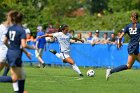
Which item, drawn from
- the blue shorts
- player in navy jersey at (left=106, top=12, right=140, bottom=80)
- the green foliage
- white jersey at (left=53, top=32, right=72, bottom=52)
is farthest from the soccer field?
the green foliage

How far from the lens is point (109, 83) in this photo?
67.4ft

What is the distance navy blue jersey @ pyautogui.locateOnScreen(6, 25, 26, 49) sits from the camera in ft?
47.3

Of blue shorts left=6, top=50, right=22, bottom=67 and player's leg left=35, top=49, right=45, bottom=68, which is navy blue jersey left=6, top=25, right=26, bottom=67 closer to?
blue shorts left=6, top=50, right=22, bottom=67

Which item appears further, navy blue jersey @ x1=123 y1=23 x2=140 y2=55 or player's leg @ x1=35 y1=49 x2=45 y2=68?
player's leg @ x1=35 y1=49 x2=45 y2=68

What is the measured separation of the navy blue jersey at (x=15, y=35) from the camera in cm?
1441

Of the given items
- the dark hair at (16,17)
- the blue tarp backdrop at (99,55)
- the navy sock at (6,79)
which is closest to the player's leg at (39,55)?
the blue tarp backdrop at (99,55)

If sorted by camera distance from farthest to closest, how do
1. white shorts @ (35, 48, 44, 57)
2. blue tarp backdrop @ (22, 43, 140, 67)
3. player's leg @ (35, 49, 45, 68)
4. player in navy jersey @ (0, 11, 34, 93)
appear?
1. blue tarp backdrop @ (22, 43, 140, 67)
2. white shorts @ (35, 48, 44, 57)
3. player's leg @ (35, 49, 45, 68)
4. player in navy jersey @ (0, 11, 34, 93)

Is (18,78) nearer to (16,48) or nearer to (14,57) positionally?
(14,57)

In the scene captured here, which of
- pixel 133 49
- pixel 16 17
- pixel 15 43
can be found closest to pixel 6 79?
pixel 15 43

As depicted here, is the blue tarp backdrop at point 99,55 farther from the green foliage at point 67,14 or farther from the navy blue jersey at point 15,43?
the navy blue jersey at point 15,43

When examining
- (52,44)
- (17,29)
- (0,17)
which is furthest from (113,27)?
(17,29)

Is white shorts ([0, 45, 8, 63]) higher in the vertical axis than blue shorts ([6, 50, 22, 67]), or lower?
lower

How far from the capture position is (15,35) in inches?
568

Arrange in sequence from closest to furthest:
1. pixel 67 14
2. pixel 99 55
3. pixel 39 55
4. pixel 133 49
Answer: pixel 133 49 → pixel 39 55 → pixel 99 55 → pixel 67 14
